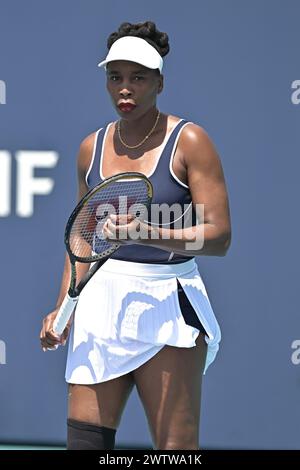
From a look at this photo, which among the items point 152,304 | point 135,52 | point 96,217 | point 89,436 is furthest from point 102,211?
point 89,436

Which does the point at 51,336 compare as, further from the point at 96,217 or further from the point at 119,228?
the point at 119,228

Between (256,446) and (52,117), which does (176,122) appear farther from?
(256,446)

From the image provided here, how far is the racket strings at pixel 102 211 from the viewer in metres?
2.70

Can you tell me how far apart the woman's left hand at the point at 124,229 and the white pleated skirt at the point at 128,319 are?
8.1 inches

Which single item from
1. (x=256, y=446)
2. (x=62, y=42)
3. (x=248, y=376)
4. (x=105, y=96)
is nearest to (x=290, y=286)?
(x=248, y=376)

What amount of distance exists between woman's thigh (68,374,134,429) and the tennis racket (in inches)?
6.9

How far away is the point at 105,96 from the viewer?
13.2ft

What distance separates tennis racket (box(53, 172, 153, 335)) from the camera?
268cm

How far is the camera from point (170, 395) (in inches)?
106

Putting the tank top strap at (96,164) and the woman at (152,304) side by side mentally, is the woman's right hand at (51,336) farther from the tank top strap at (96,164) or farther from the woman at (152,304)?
the tank top strap at (96,164)

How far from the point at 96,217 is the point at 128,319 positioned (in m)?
0.29

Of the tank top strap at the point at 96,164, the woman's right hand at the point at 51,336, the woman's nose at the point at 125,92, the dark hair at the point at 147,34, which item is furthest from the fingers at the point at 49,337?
the dark hair at the point at 147,34

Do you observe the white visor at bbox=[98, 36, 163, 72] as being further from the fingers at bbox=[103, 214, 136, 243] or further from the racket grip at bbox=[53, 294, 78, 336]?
the racket grip at bbox=[53, 294, 78, 336]

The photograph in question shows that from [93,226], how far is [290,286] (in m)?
1.31
